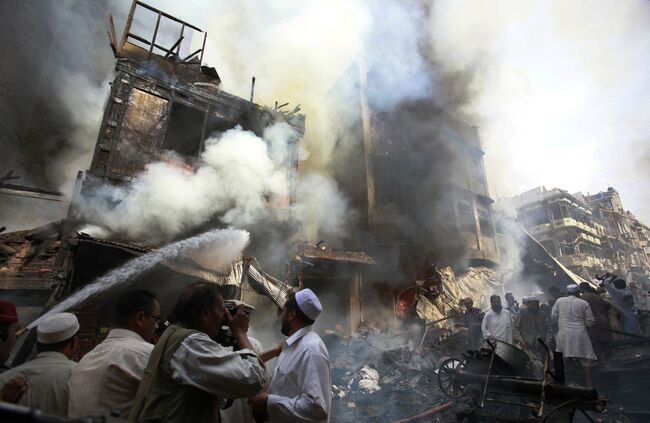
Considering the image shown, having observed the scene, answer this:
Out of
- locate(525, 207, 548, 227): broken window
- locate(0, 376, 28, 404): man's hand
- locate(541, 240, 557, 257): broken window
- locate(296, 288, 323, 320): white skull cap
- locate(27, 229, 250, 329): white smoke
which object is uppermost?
locate(525, 207, 548, 227): broken window

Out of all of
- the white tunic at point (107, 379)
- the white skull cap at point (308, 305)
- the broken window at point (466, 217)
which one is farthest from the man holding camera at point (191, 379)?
the broken window at point (466, 217)

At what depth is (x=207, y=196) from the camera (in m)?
9.04

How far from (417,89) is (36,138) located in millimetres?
18444

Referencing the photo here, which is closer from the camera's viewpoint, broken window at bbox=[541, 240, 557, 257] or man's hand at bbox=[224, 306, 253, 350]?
man's hand at bbox=[224, 306, 253, 350]

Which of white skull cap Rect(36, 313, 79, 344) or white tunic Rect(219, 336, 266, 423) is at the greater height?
white skull cap Rect(36, 313, 79, 344)

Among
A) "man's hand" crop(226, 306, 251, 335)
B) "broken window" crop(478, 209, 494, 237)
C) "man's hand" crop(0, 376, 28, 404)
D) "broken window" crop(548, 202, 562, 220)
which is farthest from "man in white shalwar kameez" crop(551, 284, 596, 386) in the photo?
"broken window" crop(548, 202, 562, 220)

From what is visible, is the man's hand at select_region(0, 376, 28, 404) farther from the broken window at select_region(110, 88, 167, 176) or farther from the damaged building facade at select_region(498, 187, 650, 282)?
the damaged building facade at select_region(498, 187, 650, 282)

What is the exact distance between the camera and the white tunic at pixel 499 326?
6.54m

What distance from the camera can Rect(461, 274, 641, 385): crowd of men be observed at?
5.88 m

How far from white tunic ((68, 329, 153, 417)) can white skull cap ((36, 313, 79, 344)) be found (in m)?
0.32

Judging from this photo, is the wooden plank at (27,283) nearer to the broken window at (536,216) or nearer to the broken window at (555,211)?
the broken window at (555,211)

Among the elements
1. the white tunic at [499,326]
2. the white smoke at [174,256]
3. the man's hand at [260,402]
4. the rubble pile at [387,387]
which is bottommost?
the rubble pile at [387,387]

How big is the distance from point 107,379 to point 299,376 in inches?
50.9

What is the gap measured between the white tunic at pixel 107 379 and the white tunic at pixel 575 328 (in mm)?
6788
